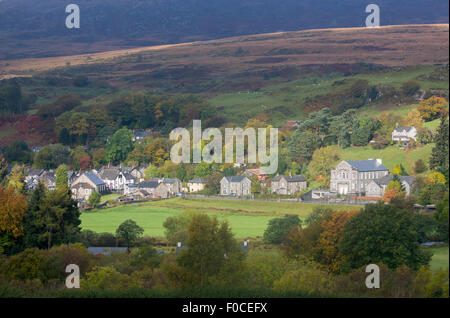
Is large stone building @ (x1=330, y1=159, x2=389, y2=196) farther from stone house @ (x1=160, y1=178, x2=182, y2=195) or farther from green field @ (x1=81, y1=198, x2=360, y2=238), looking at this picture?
stone house @ (x1=160, y1=178, x2=182, y2=195)

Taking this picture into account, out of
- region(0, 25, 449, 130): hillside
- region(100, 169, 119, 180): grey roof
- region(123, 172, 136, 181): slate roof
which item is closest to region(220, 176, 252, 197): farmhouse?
region(123, 172, 136, 181): slate roof

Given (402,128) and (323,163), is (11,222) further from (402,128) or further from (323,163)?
(402,128)

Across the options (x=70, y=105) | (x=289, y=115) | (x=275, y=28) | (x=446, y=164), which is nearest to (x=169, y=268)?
(x=446, y=164)

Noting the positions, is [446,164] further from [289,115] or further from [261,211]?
[289,115]

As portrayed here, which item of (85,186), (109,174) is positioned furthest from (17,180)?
(109,174)

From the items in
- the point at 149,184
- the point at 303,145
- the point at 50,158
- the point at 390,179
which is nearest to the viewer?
the point at 390,179
